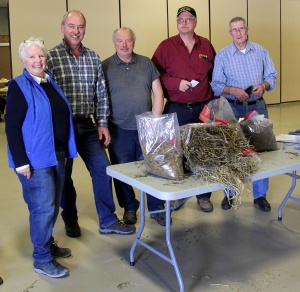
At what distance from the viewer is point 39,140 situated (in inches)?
89.0

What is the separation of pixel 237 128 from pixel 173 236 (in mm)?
981

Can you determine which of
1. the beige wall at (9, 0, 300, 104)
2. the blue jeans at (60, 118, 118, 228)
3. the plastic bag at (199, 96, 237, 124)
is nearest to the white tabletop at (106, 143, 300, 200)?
the plastic bag at (199, 96, 237, 124)

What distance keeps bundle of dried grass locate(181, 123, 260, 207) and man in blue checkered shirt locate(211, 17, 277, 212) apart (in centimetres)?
111

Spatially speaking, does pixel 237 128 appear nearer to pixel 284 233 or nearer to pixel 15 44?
pixel 284 233

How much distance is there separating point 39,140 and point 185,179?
2.54 ft

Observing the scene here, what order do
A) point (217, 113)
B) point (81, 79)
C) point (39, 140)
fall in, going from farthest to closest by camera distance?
point (81, 79) < point (217, 113) < point (39, 140)

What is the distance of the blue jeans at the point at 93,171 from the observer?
2.89m

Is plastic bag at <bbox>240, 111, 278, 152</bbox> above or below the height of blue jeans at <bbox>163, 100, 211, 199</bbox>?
below

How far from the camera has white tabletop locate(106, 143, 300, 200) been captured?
2023 mm

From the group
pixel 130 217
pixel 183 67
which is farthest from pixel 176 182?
pixel 183 67

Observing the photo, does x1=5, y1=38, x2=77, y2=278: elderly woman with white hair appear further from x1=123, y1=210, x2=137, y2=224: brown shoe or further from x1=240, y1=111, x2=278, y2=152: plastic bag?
x1=240, y1=111, x2=278, y2=152: plastic bag

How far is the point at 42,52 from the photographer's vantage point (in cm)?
229

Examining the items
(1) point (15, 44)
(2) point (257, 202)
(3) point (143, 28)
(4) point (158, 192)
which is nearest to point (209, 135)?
(4) point (158, 192)

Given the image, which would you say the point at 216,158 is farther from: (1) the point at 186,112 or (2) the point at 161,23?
(2) the point at 161,23
